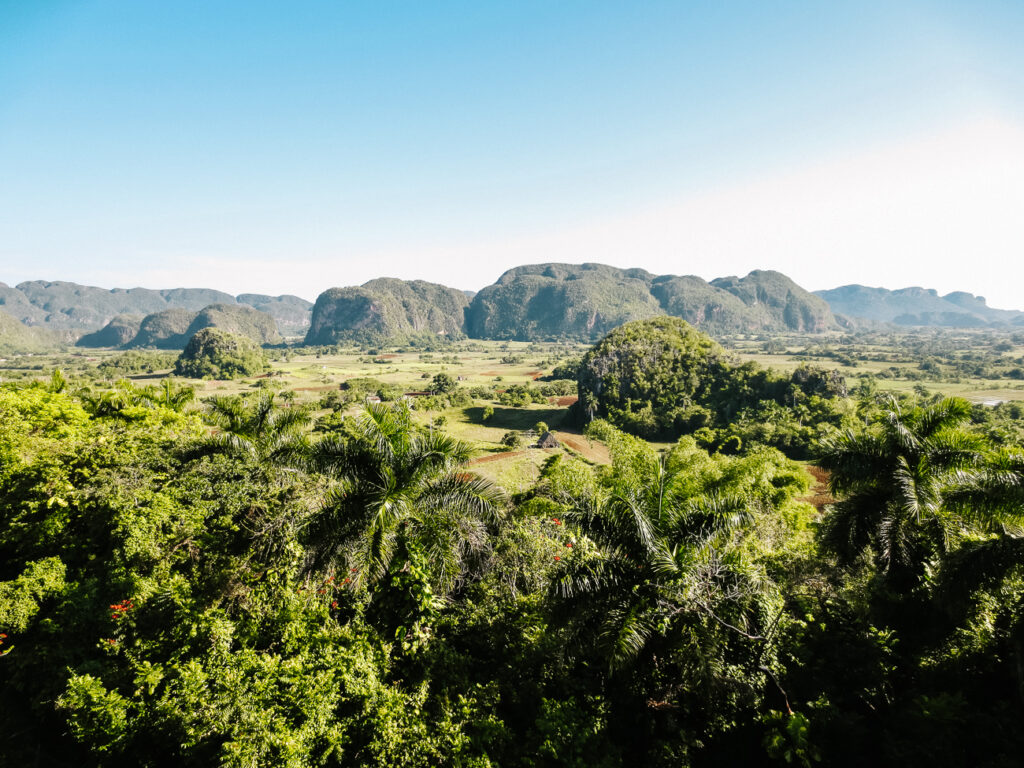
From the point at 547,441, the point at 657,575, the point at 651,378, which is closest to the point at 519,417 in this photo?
the point at 651,378

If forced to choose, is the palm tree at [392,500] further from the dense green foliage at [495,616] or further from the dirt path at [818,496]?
the dirt path at [818,496]

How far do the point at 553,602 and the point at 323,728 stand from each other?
449cm

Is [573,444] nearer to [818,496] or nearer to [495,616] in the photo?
[818,496]

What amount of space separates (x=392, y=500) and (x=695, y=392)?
5614 centimetres

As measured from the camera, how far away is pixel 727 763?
29.9ft

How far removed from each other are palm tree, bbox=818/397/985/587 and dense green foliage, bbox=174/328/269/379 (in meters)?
118

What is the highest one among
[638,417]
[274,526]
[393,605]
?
[274,526]

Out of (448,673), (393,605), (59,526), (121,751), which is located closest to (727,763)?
(448,673)

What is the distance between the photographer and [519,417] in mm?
61656

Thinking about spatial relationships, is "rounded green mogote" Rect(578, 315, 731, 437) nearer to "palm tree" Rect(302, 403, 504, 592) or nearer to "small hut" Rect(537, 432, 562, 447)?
"small hut" Rect(537, 432, 562, 447)

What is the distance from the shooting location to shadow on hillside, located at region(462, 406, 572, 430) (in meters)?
57.3

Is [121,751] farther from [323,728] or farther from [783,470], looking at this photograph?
[783,470]

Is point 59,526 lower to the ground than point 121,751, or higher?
higher

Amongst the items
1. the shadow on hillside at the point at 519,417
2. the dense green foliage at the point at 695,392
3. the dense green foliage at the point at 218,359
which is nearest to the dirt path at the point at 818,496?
the dense green foliage at the point at 695,392
